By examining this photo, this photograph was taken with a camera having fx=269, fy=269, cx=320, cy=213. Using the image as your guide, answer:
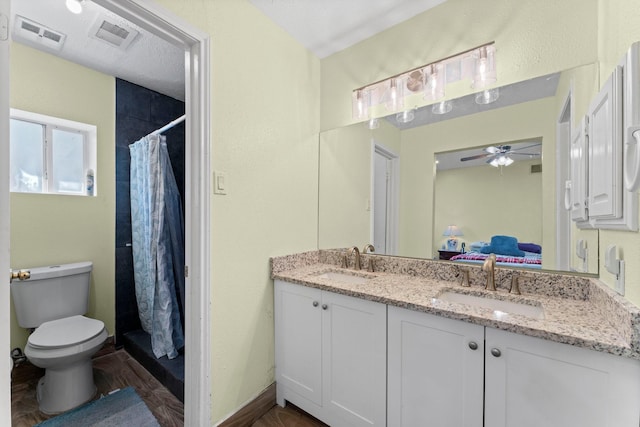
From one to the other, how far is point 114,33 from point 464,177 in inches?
93.1

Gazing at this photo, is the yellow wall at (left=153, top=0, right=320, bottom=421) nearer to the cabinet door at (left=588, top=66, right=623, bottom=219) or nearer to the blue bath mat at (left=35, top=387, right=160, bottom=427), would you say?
the blue bath mat at (left=35, top=387, right=160, bottom=427)

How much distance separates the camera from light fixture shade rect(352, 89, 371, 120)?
1.85 m

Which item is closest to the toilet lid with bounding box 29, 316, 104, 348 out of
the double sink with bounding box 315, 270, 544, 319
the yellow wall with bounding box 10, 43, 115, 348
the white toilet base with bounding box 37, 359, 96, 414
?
the white toilet base with bounding box 37, 359, 96, 414

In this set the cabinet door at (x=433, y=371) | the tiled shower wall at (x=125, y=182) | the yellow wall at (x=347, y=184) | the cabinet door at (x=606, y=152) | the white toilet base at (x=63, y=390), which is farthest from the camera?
the tiled shower wall at (x=125, y=182)

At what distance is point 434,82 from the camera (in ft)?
5.15

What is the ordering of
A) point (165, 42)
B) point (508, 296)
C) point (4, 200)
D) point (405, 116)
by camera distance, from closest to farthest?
1. point (4, 200)
2. point (508, 296)
3. point (405, 116)
4. point (165, 42)

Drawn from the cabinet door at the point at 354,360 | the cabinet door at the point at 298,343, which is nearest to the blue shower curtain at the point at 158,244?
the cabinet door at the point at 298,343

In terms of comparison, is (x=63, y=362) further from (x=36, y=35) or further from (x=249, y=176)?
(x=36, y=35)

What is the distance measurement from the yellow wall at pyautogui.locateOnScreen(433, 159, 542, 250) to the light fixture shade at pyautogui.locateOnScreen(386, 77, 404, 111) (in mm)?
507

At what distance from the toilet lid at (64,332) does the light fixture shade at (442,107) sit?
256 centimetres

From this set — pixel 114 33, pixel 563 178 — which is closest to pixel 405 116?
pixel 563 178

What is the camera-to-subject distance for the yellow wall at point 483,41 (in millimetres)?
1222

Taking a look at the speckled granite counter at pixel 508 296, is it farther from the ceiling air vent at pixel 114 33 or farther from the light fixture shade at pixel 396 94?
the ceiling air vent at pixel 114 33

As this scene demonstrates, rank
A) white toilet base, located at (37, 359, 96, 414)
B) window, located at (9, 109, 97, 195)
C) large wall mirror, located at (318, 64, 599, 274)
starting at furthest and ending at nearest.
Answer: window, located at (9, 109, 97, 195)
white toilet base, located at (37, 359, 96, 414)
large wall mirror, located at (318, 64, 599, 274)
